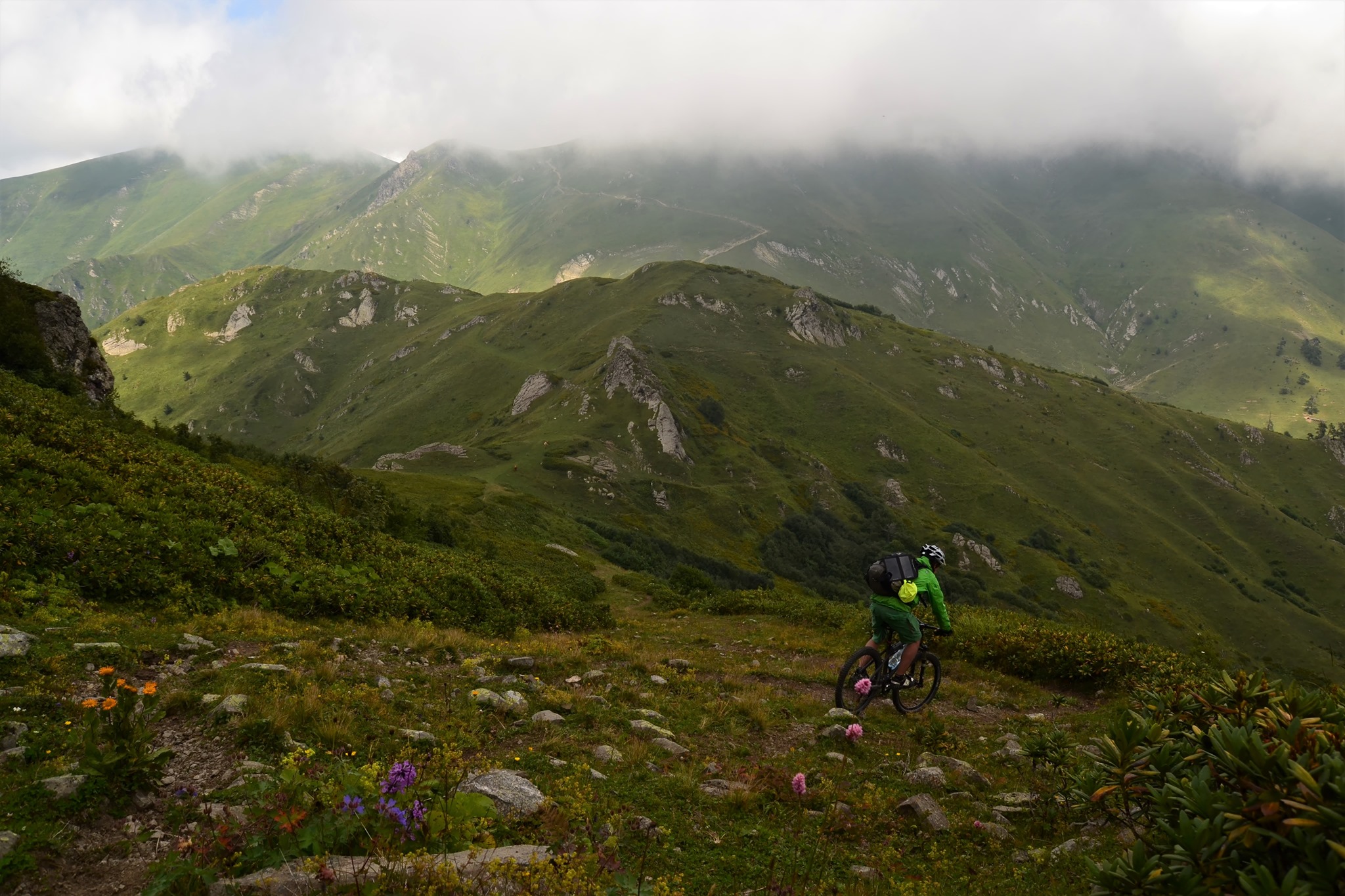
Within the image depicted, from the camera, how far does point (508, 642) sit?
55.3 feet

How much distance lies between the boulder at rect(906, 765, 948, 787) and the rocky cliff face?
138 feet

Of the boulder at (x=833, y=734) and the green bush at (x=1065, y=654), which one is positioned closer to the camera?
the boulder at (x=833, y=734)

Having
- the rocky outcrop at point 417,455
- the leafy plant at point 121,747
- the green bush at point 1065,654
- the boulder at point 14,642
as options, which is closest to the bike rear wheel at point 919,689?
the green bush at point 1065,654

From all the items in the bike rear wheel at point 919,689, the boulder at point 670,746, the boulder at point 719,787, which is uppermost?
the boulder at point 719,787

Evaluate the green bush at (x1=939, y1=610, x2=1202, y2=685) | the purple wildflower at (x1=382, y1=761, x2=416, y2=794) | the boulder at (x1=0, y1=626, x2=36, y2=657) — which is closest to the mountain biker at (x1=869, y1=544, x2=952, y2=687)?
the green bush at (x1=939, y1=610, x2=1202, y2=685)

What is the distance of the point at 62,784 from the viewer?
583 cm

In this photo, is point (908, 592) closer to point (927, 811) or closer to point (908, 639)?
point (908, 639)

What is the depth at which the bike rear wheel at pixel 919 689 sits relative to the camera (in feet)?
44.8

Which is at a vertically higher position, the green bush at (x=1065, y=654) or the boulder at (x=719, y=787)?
the boulder at (x=719, y=787)

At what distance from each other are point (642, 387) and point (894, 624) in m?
148

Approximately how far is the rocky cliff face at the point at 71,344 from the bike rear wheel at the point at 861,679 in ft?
132

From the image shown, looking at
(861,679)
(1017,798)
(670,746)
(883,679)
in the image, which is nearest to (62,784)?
(670,746)

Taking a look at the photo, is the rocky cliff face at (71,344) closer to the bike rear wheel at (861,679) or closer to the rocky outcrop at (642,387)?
the bike rear wheel at (861,679)

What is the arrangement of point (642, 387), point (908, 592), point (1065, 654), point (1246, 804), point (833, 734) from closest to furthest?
point (1246, 804)
point (833, 734)
point (908, 592)
point (1065, 654)
point (642, 387)
